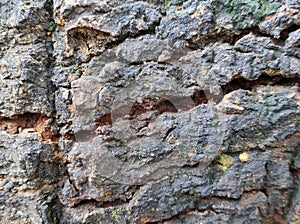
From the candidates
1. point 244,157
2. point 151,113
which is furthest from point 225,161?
point 151,113

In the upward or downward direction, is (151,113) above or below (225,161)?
above

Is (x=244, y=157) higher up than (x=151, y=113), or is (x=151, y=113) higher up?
(x=151, y=113)

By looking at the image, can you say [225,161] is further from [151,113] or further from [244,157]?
[151,113]

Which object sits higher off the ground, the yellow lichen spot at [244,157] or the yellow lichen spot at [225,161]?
the yellow lichen spot at [244,157]

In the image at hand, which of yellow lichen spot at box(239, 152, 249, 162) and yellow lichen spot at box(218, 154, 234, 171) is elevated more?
yellow lichen spot at box(239, 152, 249, 162)

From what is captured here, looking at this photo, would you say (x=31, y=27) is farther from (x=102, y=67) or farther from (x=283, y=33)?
(x=283, y=33)
